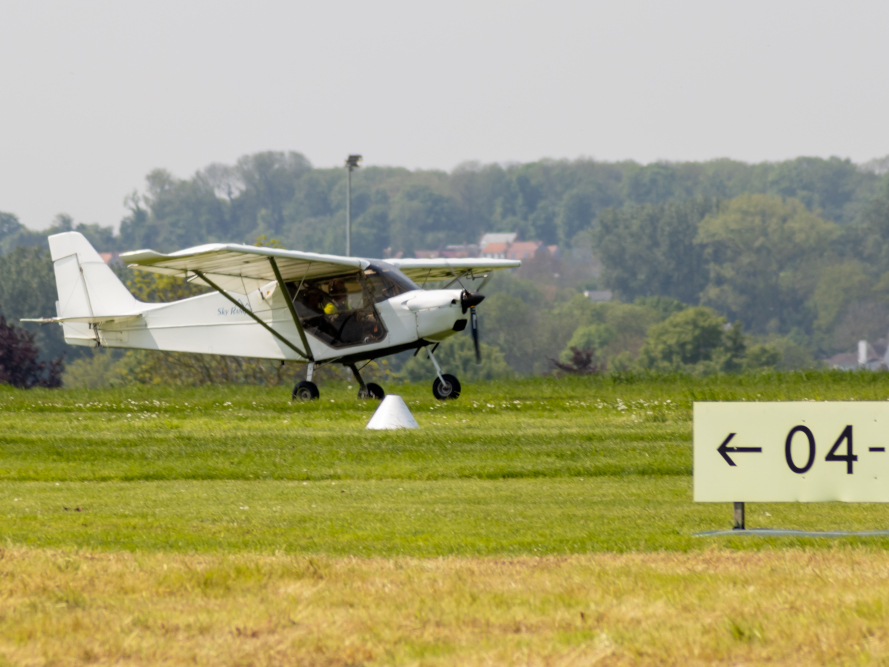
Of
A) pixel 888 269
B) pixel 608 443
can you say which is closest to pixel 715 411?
pixel 608 443

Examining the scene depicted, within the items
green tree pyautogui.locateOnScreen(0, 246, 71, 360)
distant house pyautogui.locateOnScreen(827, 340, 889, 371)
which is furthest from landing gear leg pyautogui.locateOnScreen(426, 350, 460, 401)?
distant house pyautogui.locateOnScreen(827, 340, 889, 371)

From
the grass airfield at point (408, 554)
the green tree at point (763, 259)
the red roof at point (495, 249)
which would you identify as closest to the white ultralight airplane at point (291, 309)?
the grass airfield at point (408, 554)

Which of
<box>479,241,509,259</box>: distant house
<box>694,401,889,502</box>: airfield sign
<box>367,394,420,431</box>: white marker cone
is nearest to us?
<box>694,401,889,502</box>: airfield sign

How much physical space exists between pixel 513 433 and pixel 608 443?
1.50 m

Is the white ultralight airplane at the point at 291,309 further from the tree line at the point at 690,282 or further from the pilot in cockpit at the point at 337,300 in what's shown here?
the tree line at the point at 690,282

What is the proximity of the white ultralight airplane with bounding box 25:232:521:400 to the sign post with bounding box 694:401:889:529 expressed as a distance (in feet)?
45.6

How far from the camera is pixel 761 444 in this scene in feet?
27.8

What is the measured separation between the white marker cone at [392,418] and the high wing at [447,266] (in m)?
7.36

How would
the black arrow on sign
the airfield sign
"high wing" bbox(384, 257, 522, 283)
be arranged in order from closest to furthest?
the airfield sign, the black arrow on sign, "high wing" bbox(384, 257, 522, 283)

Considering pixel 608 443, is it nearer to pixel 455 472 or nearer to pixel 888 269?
pixel 455 472

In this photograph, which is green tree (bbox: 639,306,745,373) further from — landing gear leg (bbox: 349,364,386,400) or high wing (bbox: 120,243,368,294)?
high wing (bbox: 120,243,368,294)

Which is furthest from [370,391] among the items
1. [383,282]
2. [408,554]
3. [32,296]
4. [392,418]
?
[32,296]

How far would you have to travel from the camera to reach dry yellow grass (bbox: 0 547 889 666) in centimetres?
497

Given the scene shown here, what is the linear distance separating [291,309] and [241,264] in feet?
4.84
